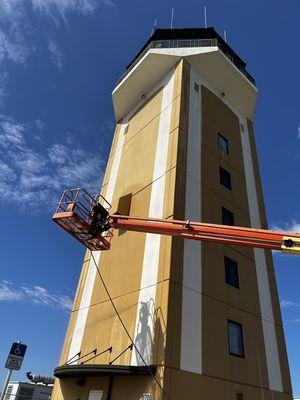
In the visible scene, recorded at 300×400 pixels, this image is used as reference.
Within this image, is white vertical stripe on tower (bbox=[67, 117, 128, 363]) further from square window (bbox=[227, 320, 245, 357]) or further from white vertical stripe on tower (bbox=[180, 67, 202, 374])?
square window (bbox=[227, 320, 245, 357])

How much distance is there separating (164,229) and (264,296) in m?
9.18

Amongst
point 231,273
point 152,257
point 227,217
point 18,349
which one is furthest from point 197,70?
point 18,349

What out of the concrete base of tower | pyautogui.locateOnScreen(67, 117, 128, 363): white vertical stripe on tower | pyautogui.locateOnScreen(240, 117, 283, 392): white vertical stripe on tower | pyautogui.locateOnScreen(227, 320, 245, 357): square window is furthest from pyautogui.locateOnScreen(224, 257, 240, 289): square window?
pyautogui.locateOnScreen(67, 117, 128, 363): white vertical stripe on tower

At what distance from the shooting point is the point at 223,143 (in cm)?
2483

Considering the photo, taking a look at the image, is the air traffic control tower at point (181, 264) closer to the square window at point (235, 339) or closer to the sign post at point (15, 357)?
the square window at point (235, 339)

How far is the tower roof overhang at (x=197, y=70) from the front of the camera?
84.0 ft

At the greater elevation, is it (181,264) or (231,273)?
(231,273)

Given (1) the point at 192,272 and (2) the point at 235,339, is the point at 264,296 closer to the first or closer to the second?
(2) the point at 235,339

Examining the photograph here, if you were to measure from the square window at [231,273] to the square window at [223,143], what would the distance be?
27.5 ft

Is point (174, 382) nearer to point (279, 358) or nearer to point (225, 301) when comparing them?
point (225, 301)

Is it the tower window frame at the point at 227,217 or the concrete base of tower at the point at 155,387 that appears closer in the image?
the concrete base of tower at the point at 155,387

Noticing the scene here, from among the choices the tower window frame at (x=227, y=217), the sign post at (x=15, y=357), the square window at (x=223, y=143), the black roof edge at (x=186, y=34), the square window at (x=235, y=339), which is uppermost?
the black roof edge at (x=186, y=34)

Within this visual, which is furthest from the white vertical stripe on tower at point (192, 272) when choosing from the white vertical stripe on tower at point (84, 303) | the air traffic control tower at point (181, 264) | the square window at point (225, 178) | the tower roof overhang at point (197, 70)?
the white vertical stripe on tower at point (84, 303)

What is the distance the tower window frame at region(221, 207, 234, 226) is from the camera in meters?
20.9
